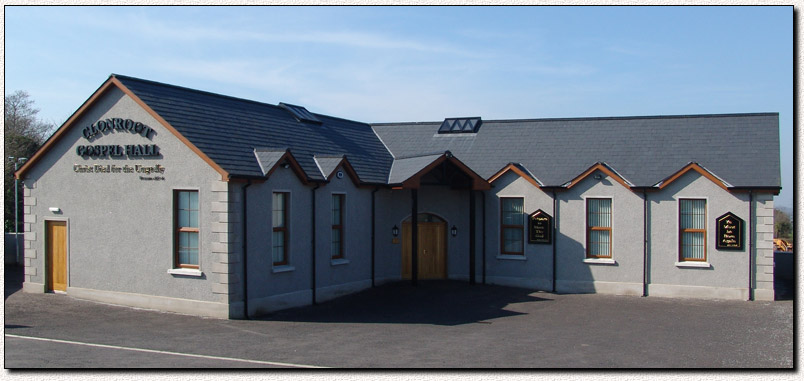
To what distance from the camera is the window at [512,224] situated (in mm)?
22766

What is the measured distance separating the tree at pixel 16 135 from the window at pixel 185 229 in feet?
46.2

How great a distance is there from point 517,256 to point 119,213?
1191 cm

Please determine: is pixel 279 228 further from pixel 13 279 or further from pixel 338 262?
pixel 13 279

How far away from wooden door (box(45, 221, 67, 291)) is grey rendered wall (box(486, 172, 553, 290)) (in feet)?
41.1

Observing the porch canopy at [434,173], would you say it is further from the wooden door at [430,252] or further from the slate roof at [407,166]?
the wooden door at [430,252]

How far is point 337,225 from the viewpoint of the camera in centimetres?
Answer: 2064

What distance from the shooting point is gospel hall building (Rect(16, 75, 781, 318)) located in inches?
683

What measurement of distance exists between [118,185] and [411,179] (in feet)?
26.5

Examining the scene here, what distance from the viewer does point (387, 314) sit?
17859 millimetres

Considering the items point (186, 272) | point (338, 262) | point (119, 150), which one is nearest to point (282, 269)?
point (186, 272)

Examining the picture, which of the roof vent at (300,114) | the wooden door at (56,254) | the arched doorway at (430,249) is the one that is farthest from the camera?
the arched doorway at (430,249)

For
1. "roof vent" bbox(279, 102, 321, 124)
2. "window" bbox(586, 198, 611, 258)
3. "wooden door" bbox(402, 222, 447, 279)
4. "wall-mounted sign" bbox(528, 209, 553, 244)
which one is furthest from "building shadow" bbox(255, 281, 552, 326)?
"roof vent" bbox(279, 102, 321, 124)

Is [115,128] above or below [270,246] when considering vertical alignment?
above

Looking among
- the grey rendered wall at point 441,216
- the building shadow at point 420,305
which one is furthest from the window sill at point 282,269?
the grey rendered wall at point 441,216
